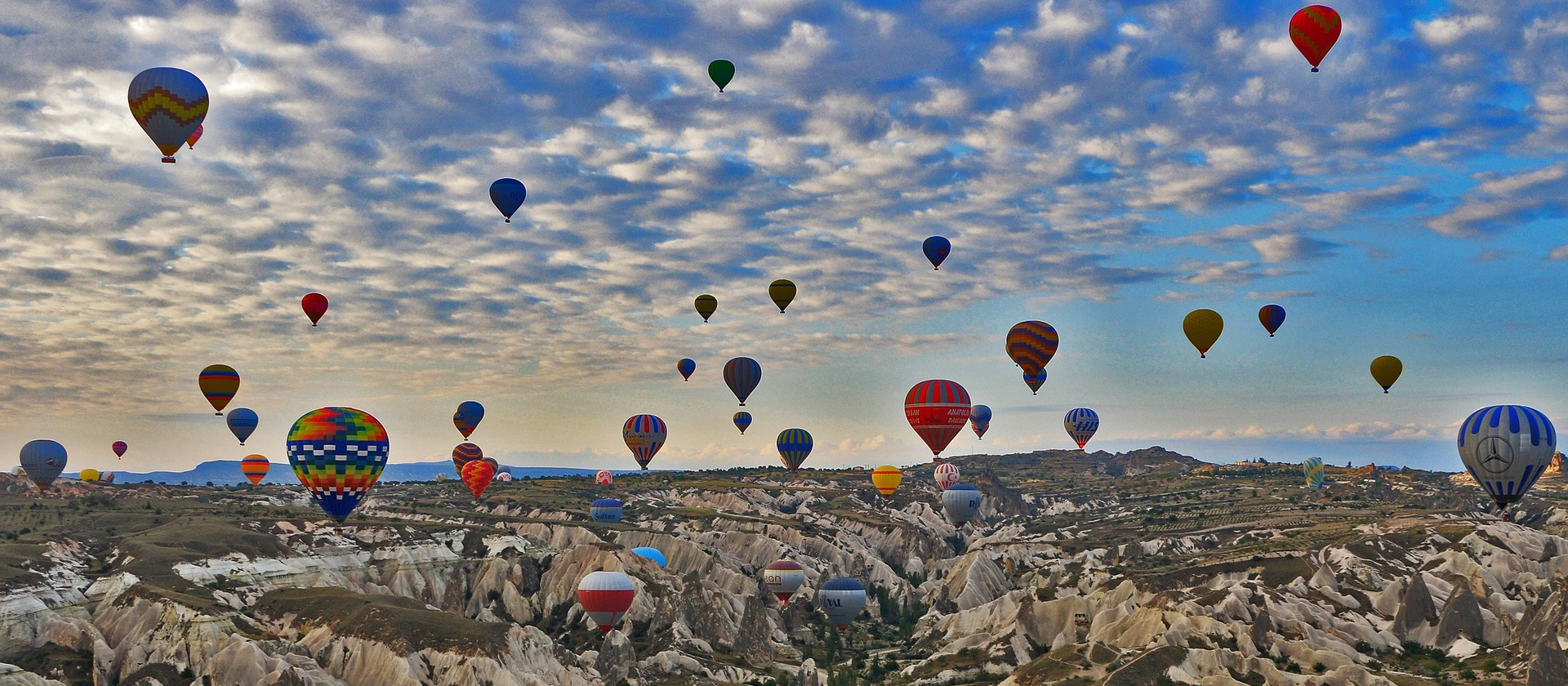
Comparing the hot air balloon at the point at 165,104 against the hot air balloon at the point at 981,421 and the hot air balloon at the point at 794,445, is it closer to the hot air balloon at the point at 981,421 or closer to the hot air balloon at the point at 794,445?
the hot air balloon at the point at 794,445

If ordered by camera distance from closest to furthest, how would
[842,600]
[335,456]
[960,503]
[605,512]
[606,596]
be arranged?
[335,456], [606,596], [842,600], [960,503], [605,512]

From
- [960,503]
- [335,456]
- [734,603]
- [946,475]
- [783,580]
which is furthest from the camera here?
[946,475]

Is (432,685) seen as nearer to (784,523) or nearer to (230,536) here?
(230,536)

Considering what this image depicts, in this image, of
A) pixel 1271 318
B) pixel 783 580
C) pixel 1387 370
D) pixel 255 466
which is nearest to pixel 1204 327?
pixel 1271 318

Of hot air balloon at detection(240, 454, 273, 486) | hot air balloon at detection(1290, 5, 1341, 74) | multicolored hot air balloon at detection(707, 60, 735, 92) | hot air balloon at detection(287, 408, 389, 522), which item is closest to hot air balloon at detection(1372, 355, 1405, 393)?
hot air balloon at detection(1290, 5, 1341, 74)

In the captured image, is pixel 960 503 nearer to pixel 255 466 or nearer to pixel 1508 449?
pixel 1508 449

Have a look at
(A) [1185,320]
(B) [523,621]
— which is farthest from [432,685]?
(A) [1185,320]
